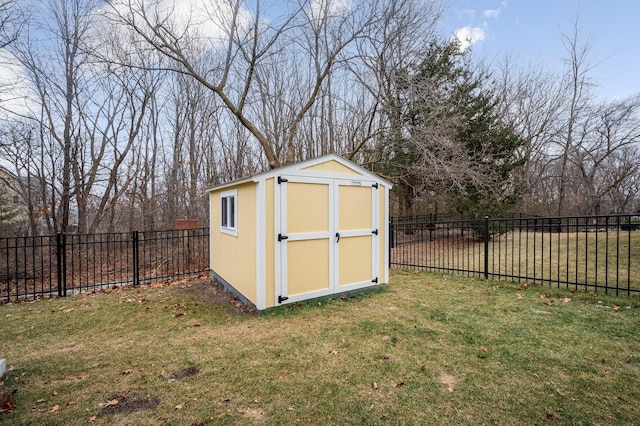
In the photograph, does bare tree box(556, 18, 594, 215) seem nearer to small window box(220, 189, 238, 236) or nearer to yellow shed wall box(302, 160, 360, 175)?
yellow shed wall box(302, 160, 360, 175)

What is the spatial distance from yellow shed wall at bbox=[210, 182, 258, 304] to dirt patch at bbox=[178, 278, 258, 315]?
0.68 feet

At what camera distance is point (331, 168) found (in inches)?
200

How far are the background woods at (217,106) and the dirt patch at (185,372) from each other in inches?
296

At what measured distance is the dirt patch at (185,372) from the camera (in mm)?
2850

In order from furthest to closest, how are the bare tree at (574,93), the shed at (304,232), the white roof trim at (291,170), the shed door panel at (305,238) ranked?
the bare tree at (574,93) → the shed door panel at (305,238) → the shed at (304,232) → the white roof trim at (291,170)

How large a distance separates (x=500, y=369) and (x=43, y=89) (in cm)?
1503

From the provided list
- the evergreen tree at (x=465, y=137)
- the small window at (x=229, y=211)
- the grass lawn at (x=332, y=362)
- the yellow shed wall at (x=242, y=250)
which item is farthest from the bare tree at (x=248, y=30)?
the grass lawn at (x=332, y=362)

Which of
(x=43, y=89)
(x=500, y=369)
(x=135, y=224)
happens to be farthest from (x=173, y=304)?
(x=43, y=89)

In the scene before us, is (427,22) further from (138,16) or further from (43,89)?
(43,89)

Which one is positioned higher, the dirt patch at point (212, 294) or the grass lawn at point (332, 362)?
the grass lawn at point (332, 362)

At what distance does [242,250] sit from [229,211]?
3.34 feet

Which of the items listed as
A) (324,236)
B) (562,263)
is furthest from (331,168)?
(562,263)

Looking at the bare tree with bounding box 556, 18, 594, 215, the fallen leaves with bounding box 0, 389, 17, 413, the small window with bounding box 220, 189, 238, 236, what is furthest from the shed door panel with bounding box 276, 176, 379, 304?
the bare tree with bounding box 556, 18, 594, 215

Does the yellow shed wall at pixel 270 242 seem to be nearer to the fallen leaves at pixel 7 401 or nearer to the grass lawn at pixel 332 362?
the grass lawn at pixel 332 362
